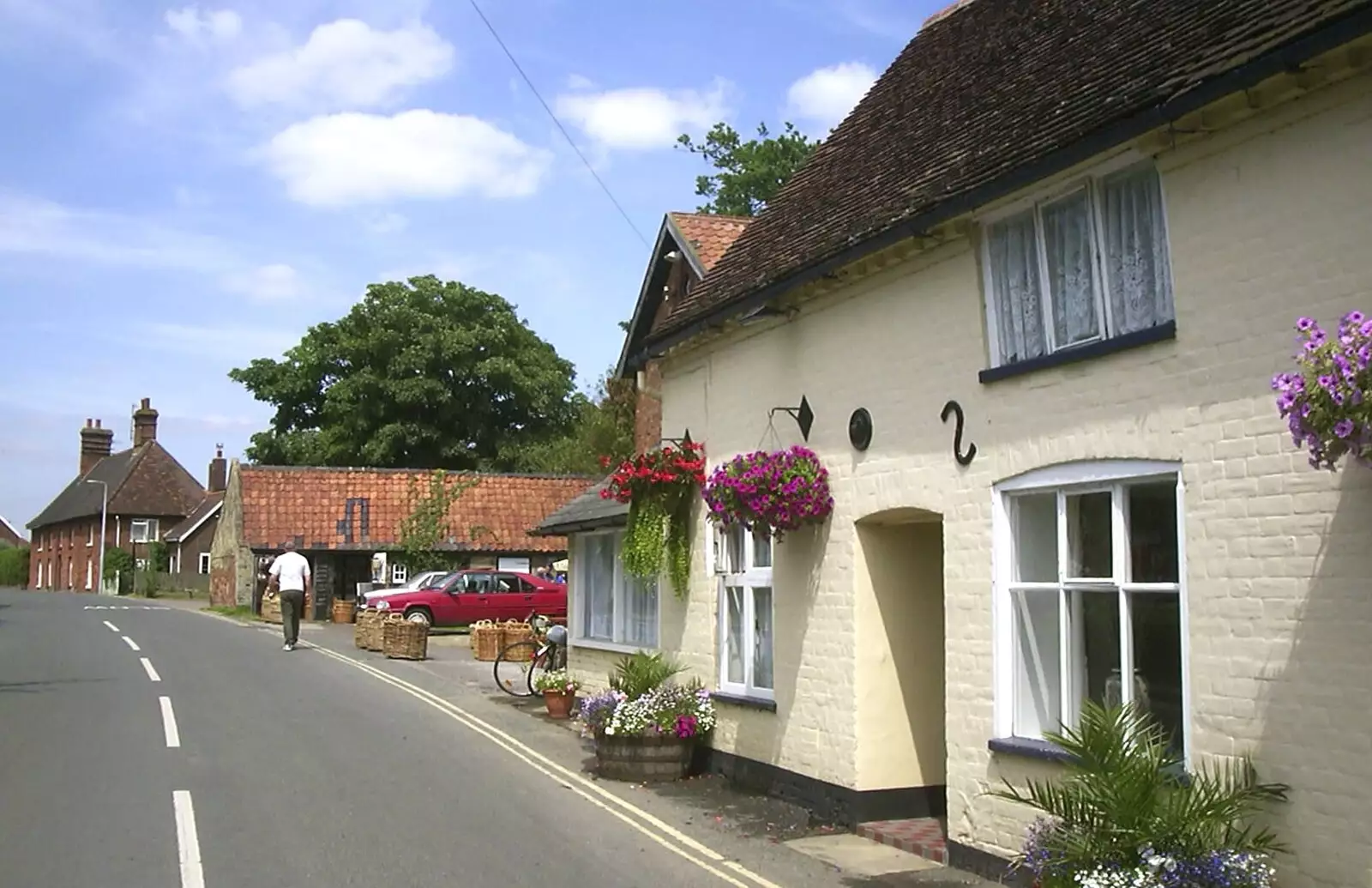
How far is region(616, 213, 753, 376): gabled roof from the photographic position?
21.2 m

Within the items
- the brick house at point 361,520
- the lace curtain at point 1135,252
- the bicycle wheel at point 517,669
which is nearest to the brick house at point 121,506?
the brick house at point 361,520

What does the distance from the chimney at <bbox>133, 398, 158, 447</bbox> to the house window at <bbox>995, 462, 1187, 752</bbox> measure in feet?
268

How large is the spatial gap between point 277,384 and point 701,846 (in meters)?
52.3

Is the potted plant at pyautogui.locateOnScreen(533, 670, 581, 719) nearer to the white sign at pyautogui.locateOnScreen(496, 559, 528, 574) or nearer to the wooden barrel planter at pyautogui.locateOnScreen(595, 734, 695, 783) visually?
the wooden barrel planter at pyautogui.locateOnScreen(595, 734, 695, 783)

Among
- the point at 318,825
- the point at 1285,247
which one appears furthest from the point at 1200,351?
the point at 318,825

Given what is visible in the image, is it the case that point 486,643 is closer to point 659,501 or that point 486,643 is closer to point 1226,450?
point 659,501

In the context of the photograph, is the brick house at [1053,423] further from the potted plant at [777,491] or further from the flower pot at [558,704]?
the flower pot at [558,704]

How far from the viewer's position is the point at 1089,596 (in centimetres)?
804

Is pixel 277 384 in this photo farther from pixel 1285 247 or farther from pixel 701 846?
pixel 1285 247

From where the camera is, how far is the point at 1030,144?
8531mm

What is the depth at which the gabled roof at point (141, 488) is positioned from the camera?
7719 centimetres

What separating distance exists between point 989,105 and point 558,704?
396 inches

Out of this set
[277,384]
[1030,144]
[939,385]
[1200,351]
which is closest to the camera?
[1200,351]

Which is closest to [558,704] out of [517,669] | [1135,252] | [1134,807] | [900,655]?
[517,669]
